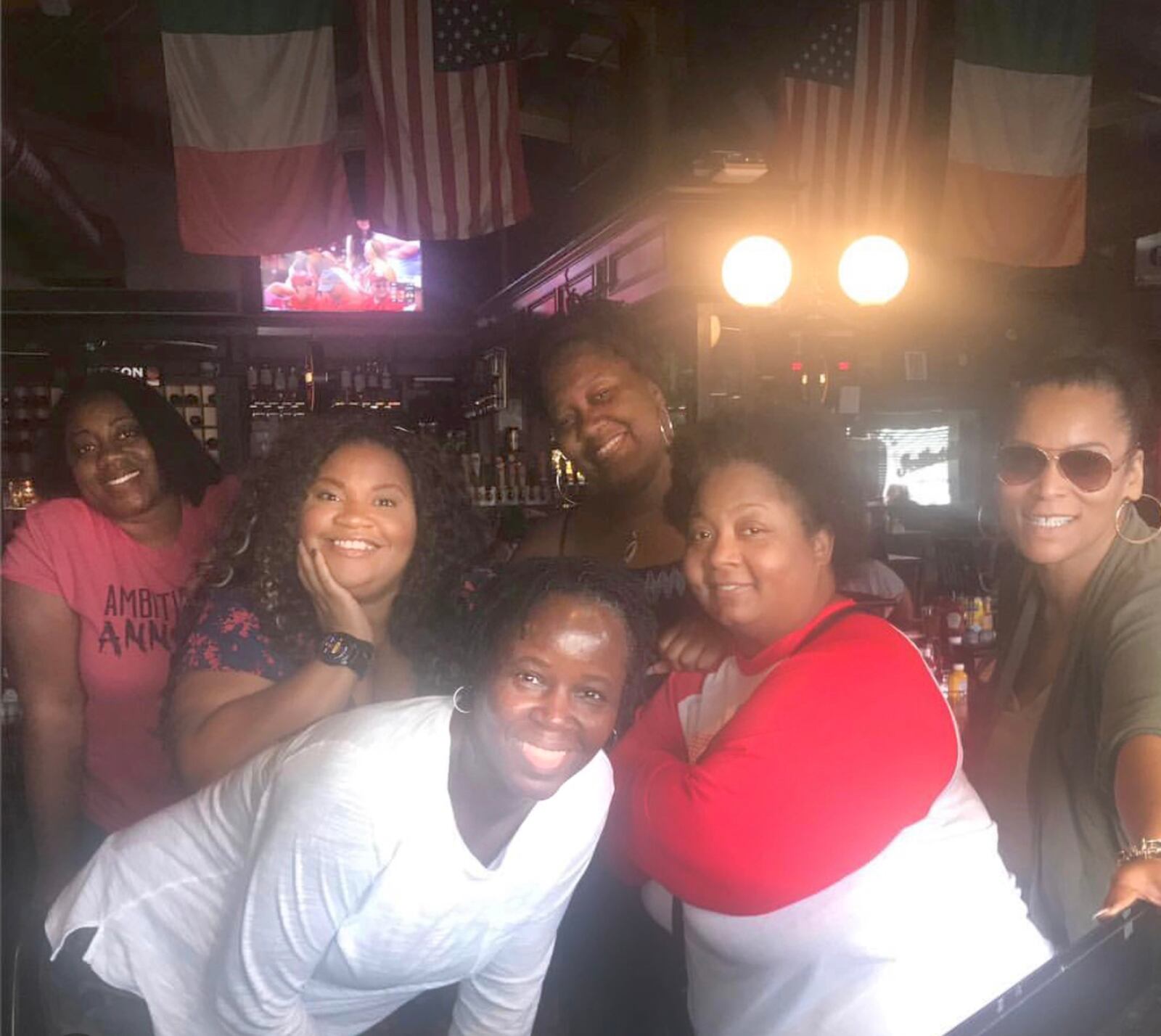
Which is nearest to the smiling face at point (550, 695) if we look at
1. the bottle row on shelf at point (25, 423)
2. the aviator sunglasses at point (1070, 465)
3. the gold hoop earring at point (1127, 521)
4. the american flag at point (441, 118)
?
the bottle row on shelf at point (25, 423)

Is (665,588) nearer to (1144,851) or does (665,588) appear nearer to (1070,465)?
(1070,465)

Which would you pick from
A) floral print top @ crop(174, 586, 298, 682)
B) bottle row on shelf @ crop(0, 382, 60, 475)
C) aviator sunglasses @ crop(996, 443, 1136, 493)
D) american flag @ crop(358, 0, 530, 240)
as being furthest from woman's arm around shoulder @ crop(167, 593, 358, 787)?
american flag @ crop(358, 0, 530, 240)

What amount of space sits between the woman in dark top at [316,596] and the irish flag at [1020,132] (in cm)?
201

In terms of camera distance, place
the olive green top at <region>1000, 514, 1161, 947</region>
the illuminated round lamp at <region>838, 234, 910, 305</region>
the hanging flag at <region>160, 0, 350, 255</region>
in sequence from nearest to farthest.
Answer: the olive green top at <region>1000, 514, 1161, 947</region>
the hanging flag at <region>160, 0, 350, 255</region>
the illuminated round lamp at <region>838, 234, 910, 305</region>

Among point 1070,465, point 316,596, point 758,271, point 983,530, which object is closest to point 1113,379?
point 1070,465

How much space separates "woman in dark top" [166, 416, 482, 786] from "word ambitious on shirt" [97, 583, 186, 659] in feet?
0.10

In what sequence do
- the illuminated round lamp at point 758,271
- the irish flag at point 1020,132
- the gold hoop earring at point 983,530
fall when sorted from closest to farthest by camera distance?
the gold hoop earring at point 983,530, the illuminated round lamp at point 758,271, the irish flag at point 1020,132

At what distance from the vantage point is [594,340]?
120 centimetres

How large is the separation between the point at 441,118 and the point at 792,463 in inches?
70.7

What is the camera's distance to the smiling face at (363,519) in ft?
3.02

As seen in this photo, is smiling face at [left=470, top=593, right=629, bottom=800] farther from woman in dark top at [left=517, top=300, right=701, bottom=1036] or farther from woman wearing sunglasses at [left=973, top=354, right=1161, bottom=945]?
woman wearing sunglasses at [left=973, top=354, right=1161, bottom=945]

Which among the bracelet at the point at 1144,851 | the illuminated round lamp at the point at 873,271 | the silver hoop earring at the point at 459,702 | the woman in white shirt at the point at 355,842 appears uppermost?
the illuminated round lamp at the point at 873,271

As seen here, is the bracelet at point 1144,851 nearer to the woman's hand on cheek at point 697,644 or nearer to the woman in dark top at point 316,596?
the woman's hand on cheek at point 697,644

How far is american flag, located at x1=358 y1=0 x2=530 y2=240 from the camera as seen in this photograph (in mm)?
2254
